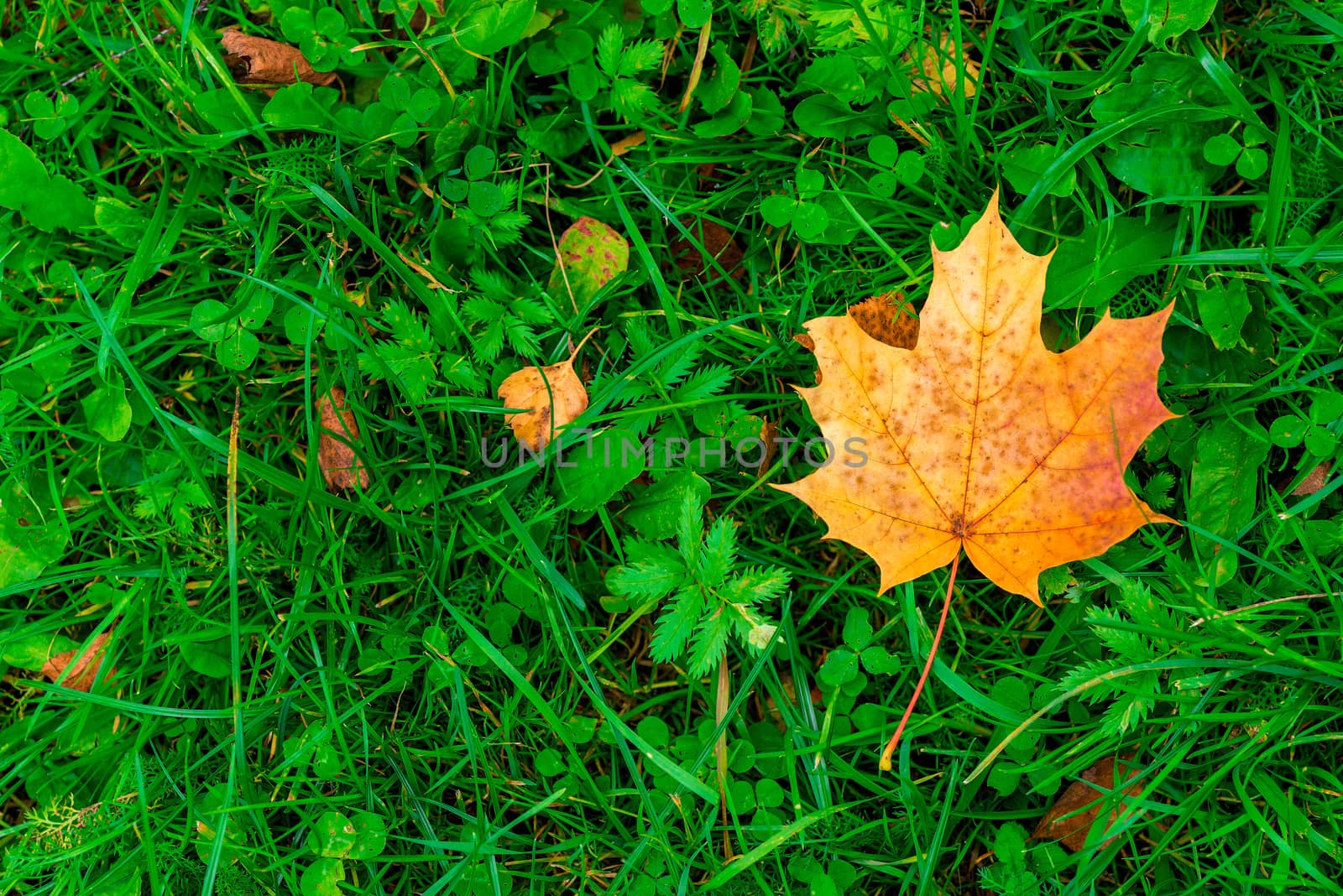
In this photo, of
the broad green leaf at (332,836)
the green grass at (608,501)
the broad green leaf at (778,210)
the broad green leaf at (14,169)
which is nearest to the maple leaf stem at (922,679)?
the green grass at (608,501)

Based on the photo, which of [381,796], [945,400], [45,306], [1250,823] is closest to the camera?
[945,400]

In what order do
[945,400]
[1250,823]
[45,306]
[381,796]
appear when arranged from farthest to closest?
1. [45,306]
2. [381,796]
3. [1250,823]
4. [945,400]

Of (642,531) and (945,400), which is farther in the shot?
(642,531)

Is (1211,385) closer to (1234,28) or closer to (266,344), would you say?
(1234,28)

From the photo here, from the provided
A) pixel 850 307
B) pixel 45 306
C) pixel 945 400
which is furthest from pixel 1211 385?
pixel 45 306

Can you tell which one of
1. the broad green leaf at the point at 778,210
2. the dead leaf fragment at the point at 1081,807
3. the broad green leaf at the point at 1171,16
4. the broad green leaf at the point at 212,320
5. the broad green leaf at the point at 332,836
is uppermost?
the broad green leaf at the point at 1171,16

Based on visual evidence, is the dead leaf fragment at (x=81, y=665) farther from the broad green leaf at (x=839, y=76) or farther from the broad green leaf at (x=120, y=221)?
the broad green leaf at (x=839, y=76)

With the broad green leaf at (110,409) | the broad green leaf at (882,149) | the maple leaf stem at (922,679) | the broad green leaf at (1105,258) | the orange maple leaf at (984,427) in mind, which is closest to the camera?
the orange maple leaf at (984,427)
